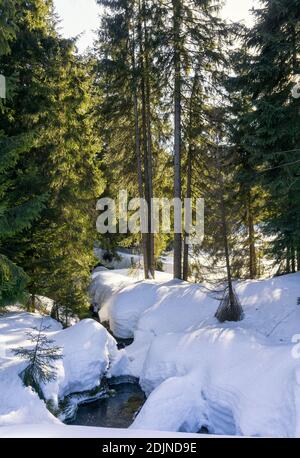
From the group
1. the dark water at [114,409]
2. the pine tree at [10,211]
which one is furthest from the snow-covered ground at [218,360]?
the pine tree at [10,211]

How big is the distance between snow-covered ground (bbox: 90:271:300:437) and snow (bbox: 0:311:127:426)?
105 centimetres

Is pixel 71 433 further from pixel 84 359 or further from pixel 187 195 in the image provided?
pixel 187 195

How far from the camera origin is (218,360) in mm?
8141

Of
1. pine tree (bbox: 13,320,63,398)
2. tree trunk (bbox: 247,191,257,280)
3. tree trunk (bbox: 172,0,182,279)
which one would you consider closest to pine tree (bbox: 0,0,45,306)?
pine tree (bbox: 13,320,63,398)

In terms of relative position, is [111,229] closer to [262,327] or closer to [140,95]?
[140,95]

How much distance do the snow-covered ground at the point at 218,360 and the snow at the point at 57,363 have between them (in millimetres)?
1052

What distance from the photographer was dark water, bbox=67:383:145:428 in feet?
25.8

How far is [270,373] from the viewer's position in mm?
6898

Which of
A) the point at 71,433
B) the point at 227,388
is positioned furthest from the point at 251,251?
the point at 71,433

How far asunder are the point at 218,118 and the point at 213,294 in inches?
252

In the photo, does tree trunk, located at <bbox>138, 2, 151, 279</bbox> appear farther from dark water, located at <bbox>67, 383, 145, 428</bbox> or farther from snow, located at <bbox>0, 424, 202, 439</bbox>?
snow, located at <bbox>0, 424, 202, 439</bbox>

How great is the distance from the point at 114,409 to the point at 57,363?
5.33 ft

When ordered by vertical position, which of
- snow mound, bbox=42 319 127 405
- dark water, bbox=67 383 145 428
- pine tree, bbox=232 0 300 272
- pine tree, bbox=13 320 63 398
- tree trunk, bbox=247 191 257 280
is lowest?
dark water, bbox=67 383 145 428

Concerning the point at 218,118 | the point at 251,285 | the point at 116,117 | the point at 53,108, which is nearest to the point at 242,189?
the point at 218,118
